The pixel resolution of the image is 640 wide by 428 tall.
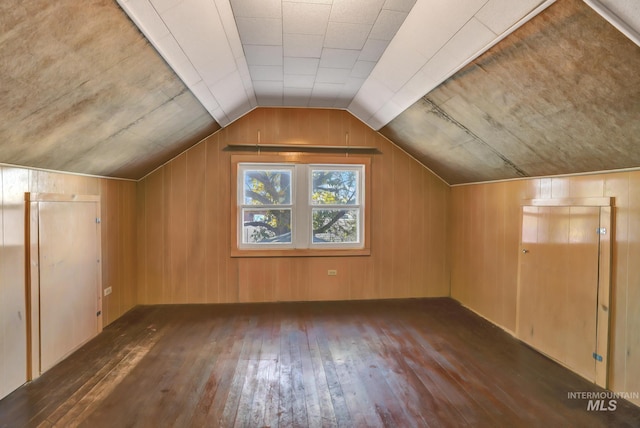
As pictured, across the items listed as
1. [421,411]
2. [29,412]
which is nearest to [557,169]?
[421,411]

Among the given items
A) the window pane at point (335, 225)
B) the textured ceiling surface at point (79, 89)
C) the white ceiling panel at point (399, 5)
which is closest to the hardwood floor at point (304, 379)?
the window pane at point (335, 225)

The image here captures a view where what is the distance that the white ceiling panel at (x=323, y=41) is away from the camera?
1909 mm

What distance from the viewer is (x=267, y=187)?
4.72 m

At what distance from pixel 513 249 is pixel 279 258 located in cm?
284

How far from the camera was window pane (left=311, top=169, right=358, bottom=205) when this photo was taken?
15.7 feet

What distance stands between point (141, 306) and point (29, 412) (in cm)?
227

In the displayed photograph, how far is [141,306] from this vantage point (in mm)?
4434

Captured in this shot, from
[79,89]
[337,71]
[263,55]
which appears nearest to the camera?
[79,89]

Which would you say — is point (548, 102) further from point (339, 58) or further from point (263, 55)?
point (263, 55)

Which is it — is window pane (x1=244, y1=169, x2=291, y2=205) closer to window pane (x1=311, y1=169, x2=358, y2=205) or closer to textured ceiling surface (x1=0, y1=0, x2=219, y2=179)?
window pane (x1=311, y1=169, x2=358, y2=205)

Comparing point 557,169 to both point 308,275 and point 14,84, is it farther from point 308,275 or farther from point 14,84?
point 14,84

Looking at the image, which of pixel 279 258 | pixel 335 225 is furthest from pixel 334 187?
pixel 279 258

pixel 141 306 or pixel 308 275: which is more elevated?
pixel 308 275

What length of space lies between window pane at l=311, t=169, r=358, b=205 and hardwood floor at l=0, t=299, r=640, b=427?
5.51 feet
